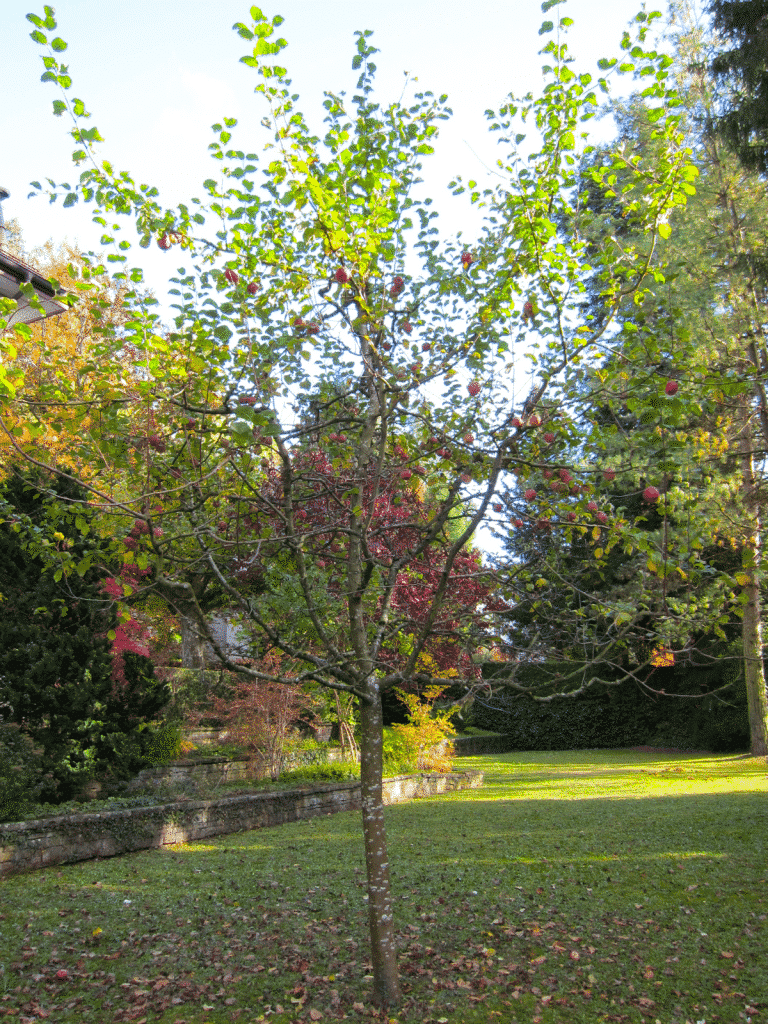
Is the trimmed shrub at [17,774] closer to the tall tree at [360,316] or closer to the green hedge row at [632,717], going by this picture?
the tall tree at [360,316]

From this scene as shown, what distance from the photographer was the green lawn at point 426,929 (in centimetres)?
353

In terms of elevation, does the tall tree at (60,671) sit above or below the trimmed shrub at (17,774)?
above

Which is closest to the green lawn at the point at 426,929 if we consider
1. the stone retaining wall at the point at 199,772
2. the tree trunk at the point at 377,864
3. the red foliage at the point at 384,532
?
the tree trunk at the point at 377,864

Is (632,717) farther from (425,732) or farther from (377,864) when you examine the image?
(377,864)

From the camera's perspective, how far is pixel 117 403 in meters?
3.53

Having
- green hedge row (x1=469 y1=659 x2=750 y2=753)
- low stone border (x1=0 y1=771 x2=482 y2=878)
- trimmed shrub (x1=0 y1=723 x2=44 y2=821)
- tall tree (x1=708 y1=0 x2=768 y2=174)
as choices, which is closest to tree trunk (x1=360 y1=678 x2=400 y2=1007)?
low stone border (x1=0 y1=771 x2=482 y2=878)

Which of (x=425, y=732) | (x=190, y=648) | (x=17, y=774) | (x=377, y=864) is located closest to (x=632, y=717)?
(x=425, y=732)

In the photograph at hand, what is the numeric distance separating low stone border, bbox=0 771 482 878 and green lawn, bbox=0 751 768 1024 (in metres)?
0.23

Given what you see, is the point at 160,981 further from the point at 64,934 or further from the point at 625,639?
the point at 625,639

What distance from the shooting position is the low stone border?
6.38m

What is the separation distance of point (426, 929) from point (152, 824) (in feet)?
13.5

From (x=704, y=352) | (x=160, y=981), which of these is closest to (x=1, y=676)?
(x=160, y=981)

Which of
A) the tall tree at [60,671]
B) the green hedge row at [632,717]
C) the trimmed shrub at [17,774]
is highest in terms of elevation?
the tall tree at [60,671]

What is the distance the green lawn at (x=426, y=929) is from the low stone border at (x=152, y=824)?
23 cm
